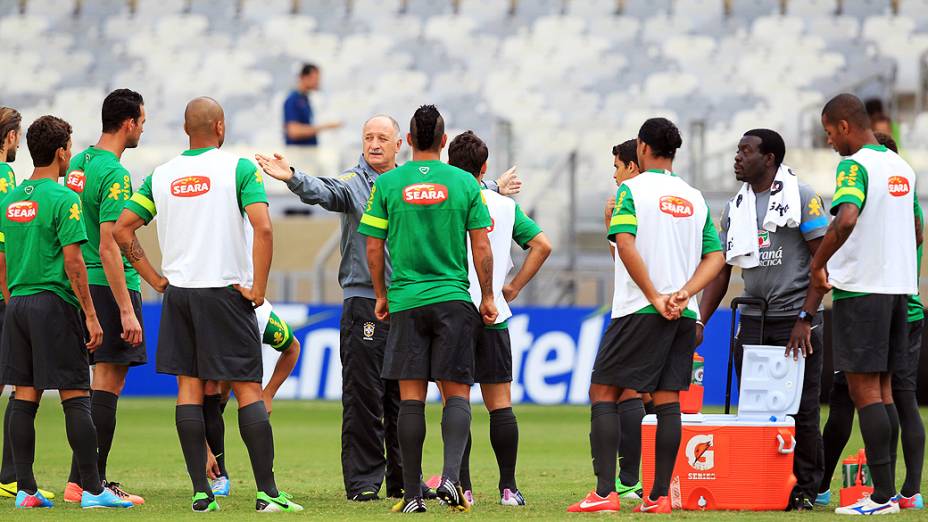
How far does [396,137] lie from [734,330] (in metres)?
2.28

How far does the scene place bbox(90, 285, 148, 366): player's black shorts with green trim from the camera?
7.79 metres

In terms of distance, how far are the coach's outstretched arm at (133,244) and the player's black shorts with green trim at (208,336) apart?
0.21 m

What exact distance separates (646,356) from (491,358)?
1028mm

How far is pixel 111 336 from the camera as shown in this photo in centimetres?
782

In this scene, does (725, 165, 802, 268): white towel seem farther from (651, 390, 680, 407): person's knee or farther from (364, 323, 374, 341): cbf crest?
(364, 323, 374, 341): cbf crest

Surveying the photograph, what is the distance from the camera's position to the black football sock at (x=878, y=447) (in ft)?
23.1

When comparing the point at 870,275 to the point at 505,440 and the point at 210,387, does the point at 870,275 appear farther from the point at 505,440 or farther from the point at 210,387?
the point at 210,387

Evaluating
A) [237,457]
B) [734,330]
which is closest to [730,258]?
[734,330]

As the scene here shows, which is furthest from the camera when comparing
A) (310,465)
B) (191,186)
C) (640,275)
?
(310,465)

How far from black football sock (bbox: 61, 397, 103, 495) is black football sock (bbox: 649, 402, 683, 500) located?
2.93 metres

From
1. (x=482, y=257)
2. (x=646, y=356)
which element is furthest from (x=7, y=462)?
(x=646, y=356)

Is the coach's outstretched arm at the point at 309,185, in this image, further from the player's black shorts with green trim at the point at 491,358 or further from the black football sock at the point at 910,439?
the black football sock at the point at 910,439

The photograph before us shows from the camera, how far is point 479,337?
7.67 metres

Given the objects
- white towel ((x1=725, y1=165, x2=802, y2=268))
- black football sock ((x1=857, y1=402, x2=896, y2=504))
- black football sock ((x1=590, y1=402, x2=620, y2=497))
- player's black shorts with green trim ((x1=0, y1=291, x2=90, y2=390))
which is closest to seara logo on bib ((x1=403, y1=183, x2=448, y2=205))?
black football sock ((x1=590, y1=402, x2=620, y2=497))
